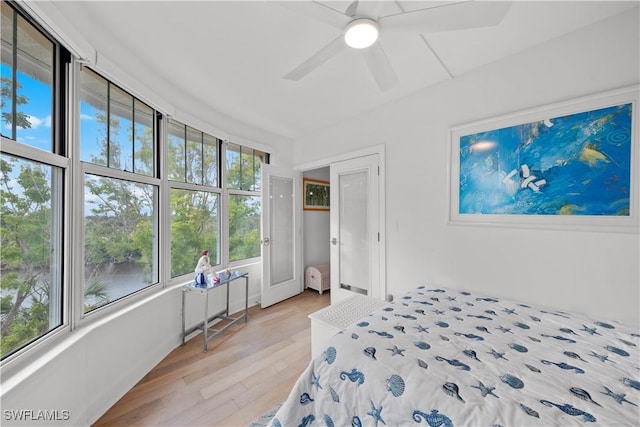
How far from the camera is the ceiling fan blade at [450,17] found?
1040mm

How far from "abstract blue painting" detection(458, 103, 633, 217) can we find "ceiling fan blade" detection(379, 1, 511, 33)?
3.12 feet

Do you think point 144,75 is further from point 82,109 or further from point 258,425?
point 258,425

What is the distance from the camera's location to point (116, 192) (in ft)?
6.02

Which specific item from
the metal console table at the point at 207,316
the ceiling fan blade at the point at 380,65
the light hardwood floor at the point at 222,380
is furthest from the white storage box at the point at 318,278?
the ceiling fan blade at the point at 380,65

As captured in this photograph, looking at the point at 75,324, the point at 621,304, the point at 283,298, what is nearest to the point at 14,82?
the point at 75,324

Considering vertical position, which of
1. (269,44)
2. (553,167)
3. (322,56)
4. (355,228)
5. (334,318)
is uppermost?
(269,44)

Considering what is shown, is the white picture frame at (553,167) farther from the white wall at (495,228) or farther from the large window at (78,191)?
the large window at (78,191)

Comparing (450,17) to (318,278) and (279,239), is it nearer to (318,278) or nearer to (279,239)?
(279,239)

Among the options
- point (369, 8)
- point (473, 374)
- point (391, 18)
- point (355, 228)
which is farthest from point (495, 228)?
point (369, 8)

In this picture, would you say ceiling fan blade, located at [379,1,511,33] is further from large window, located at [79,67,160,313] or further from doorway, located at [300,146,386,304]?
large window, located at [79,67,160,313]

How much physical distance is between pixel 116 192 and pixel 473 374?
2.49 meters

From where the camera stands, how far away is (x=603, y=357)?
1.06 metres

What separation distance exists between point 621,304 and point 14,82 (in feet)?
11.7

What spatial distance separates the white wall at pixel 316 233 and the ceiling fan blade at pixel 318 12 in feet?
9.00
